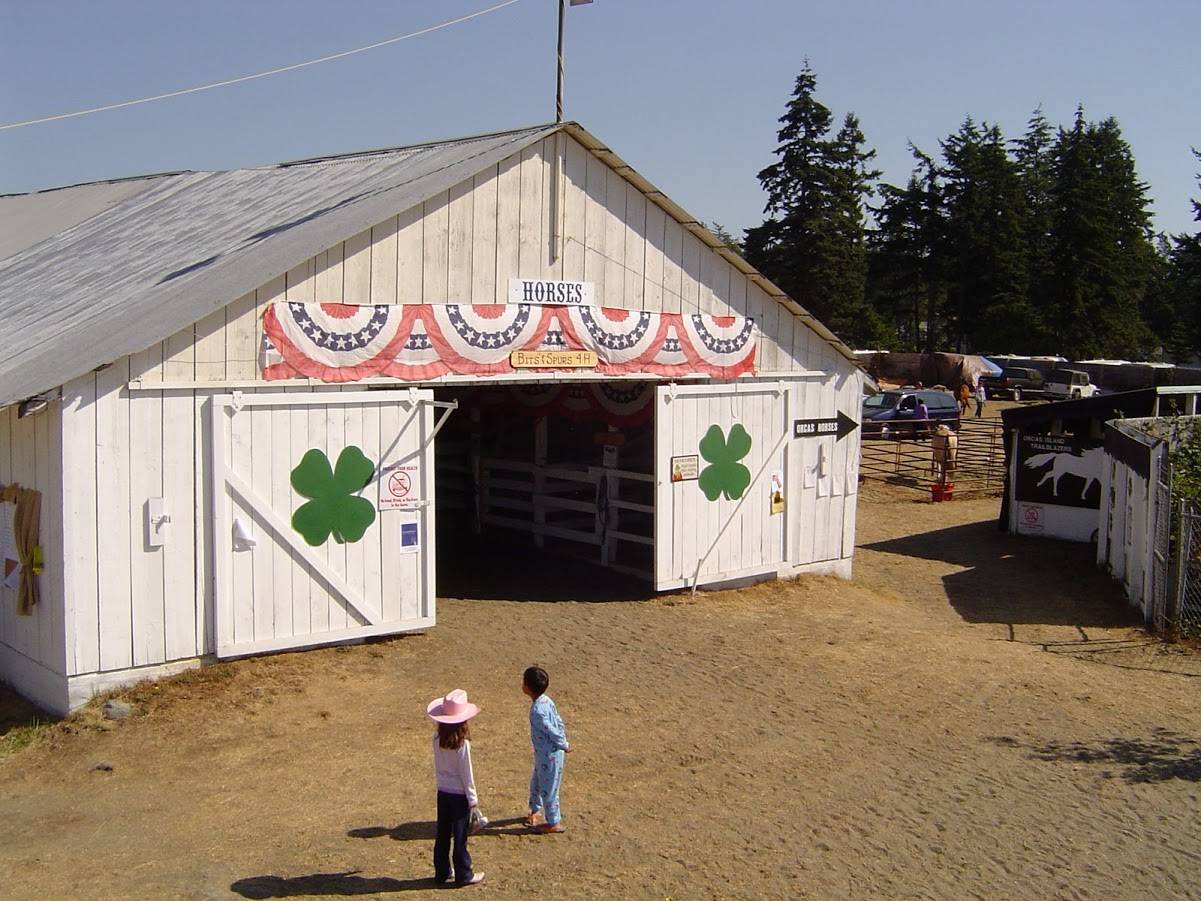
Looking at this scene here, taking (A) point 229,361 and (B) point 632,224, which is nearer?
(A) point 229,361

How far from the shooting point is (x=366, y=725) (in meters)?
10.2

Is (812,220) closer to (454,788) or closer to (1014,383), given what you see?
(1014,383)

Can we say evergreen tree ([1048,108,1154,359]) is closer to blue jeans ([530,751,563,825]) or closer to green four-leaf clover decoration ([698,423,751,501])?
green four-leaf clover decoration ([698,423,751,501])

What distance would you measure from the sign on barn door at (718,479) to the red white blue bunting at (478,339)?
0.44m

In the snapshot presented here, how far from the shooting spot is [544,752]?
7.65m

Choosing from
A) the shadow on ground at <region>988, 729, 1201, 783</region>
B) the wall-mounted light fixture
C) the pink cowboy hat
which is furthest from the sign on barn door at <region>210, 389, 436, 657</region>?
the shadow on ground at <region>988, 729, 1201, 783</region>

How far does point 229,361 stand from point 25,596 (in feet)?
8.92

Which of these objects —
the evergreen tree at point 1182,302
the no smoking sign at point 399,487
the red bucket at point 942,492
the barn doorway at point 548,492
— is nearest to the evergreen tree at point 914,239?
the evergreen tree at point 1182,302

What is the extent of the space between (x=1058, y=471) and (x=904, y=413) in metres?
13.7

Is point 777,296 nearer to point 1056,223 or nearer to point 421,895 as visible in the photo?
point 421,895

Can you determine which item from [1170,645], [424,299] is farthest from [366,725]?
[1170,645]

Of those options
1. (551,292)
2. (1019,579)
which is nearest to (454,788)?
(551,292)

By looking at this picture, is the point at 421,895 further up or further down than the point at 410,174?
further down

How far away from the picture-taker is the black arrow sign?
16453 millimetres
